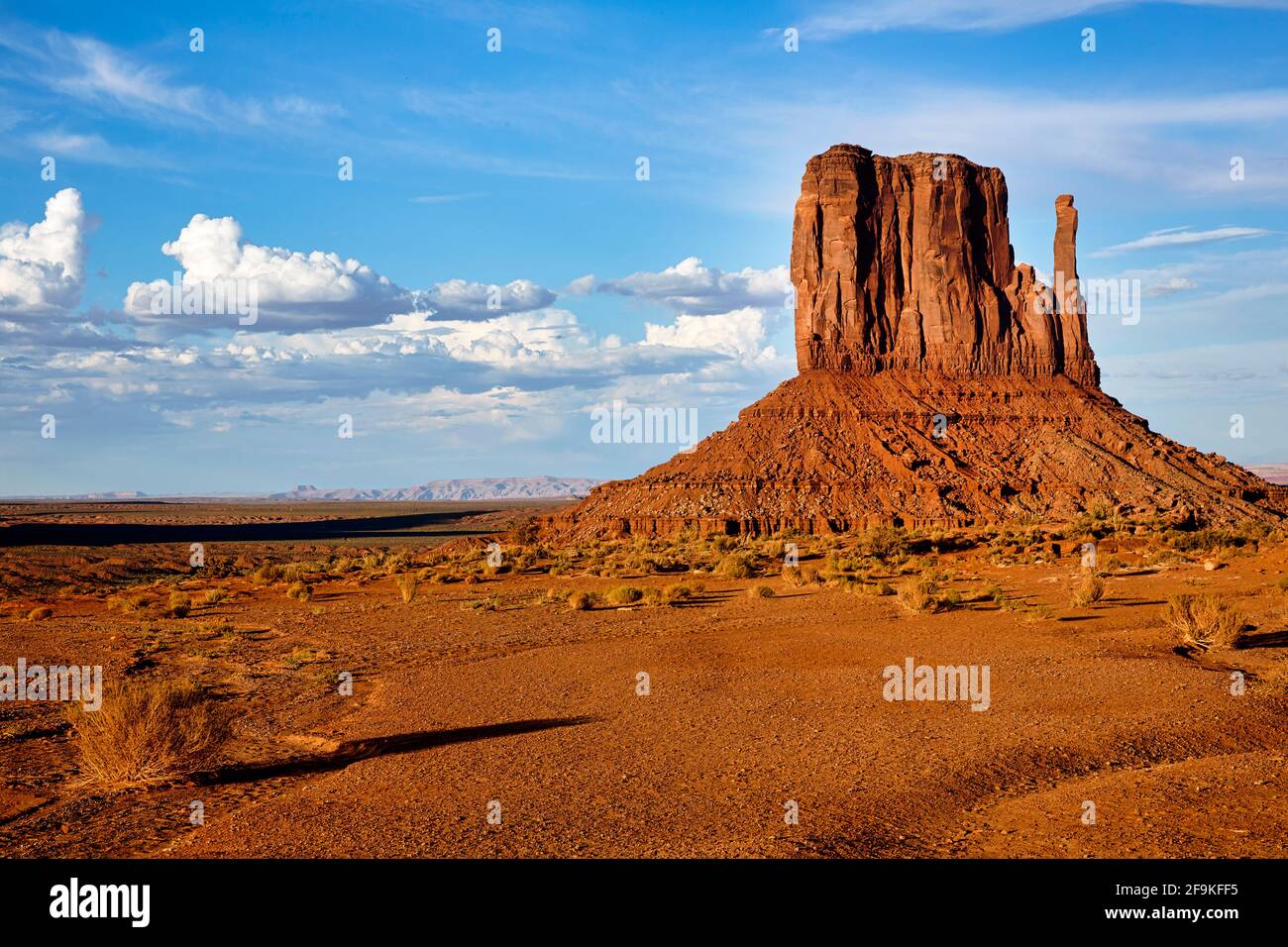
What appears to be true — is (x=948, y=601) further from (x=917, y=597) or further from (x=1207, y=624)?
(x=1207, y=624)

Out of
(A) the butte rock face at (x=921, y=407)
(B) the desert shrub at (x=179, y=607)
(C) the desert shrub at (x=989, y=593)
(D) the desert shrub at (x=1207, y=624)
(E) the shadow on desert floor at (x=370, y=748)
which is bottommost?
(B) the desert shrub at (x=179, y=607)

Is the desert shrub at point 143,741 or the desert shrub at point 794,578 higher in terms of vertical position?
the desert shrub at point 143,741

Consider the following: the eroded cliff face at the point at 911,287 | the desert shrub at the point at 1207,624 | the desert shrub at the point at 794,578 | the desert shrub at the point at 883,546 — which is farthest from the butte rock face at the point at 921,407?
the desert shrub at the point at 1207,624

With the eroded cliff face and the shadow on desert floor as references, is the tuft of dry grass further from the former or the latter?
the eroded cliff face

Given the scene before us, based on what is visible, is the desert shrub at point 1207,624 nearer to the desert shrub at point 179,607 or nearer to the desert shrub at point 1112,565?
the desert shrub at point 1112,565

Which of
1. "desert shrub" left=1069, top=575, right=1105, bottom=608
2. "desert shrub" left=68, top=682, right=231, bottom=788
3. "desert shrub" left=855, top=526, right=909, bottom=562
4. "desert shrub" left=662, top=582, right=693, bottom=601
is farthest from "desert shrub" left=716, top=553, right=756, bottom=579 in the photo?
"desert shrub" left=68, top=682, right=231, bottom=788
